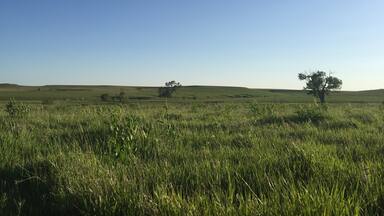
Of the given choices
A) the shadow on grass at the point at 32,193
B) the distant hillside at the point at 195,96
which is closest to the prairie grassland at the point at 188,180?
the shadow on grass at the point at 32,193

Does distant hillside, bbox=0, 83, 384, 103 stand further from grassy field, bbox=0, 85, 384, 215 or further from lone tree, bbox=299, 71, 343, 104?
grassy field, bbox=0, 85, 384, 215

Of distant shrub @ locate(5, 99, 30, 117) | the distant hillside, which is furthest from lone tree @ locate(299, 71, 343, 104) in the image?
distant shrub @ locate(5, 99, 30, 117)

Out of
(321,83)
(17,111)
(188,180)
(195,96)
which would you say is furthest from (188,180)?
(195,96)

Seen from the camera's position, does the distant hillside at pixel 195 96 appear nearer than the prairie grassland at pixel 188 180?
No

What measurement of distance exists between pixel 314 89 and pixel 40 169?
71630mm

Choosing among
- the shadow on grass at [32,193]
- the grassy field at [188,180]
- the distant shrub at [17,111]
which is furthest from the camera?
the distant shrub at [17,111]

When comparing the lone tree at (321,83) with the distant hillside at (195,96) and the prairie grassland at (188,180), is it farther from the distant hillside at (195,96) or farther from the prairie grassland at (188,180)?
the prairie grassland at (188,180)

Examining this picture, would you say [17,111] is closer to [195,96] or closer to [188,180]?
[188,180]

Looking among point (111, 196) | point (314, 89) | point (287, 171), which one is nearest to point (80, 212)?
point (111, 196)

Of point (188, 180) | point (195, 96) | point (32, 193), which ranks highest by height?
point (188, 180)

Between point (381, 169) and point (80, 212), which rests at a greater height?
point (381, 169)

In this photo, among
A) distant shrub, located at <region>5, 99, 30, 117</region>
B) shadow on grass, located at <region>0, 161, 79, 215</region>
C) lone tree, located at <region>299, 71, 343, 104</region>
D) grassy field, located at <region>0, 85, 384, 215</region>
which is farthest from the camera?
lone tree, located at <region>299, 71, 343, 104</region>

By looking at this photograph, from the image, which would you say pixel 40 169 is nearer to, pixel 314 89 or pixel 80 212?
pixel 80 212

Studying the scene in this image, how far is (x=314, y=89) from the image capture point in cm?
7319
